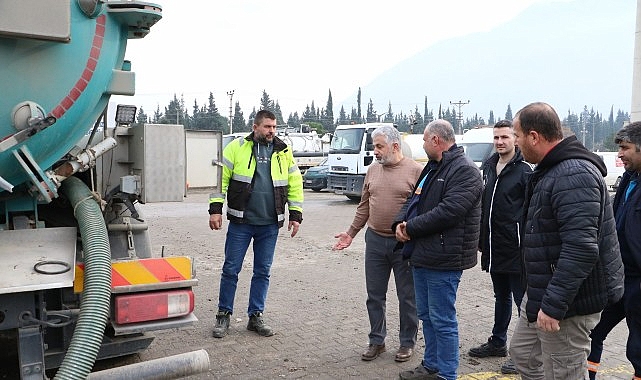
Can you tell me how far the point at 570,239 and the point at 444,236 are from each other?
1242 mm

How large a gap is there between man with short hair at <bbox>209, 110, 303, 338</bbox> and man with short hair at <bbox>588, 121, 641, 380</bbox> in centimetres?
283

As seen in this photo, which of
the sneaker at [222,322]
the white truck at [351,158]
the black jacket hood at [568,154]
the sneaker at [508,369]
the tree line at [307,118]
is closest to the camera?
the black jacket hood at [568,154]

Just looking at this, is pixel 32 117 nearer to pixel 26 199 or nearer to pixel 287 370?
pixel 26 199

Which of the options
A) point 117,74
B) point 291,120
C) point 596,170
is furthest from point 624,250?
point 291,120

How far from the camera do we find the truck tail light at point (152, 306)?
10.3ft

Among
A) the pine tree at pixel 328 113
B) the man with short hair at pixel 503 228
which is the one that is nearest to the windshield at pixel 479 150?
the man with short hair at pixel 503 228

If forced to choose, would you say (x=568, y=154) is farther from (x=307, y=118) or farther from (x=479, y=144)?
(x=307, y=118)

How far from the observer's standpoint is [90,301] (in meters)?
2.98

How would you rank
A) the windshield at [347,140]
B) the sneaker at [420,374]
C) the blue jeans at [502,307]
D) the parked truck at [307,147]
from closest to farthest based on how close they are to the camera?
1. the sneaker at [420,374]
2. the blue jeans at [502,307]
3. the windshield at [347,140]
4. the parked truck at [307,147]

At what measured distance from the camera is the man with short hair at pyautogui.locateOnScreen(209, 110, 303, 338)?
5387 millimetres

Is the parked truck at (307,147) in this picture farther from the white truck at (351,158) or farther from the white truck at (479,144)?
the white truck at (479,144)

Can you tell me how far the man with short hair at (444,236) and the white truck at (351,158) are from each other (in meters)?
13.4

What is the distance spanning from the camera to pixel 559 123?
3.20 meters

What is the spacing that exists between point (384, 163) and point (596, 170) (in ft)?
6.66
